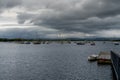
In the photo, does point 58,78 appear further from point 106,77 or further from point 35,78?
point 106,77

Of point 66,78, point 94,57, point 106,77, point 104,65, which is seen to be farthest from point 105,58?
point 66,78

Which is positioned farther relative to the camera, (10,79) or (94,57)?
(94,57)

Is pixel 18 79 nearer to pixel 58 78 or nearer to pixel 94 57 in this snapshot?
pixel 58 78

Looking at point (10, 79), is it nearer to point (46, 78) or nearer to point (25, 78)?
point (25, 78)

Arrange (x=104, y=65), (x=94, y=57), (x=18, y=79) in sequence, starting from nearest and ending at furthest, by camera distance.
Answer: (x=18, y=79) → (x=104, y=65) → (x=94, y=57)

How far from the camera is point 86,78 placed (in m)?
54.0

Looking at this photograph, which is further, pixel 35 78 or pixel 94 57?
pixel 94 57

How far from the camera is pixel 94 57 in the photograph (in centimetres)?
9075

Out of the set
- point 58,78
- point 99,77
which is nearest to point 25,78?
point 58,78

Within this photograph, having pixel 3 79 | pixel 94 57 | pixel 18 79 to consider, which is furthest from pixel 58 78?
pixel 94 57

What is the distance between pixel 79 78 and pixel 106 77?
6.96m

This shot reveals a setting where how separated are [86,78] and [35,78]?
11.7m

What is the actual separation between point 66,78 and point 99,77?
26.6 ft

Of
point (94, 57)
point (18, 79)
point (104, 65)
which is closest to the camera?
point (18, 79)
